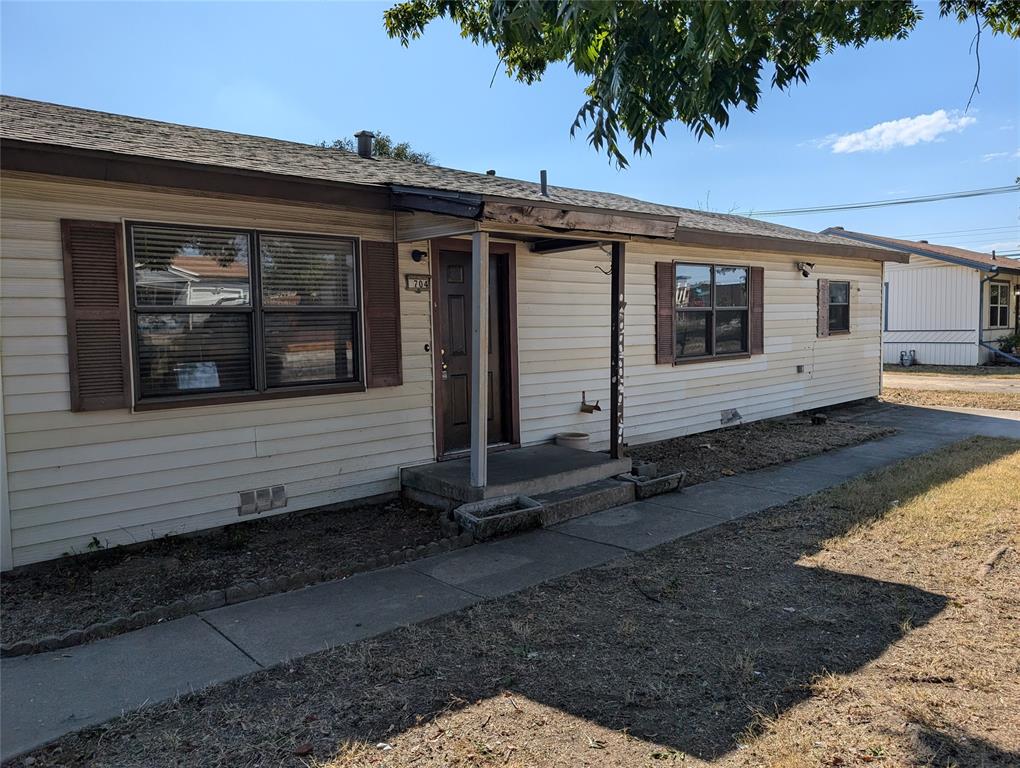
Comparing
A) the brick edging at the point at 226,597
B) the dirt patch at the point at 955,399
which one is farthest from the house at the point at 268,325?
the dirt patch at the point at 955,399

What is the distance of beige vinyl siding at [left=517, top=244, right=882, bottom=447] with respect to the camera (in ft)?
25.0

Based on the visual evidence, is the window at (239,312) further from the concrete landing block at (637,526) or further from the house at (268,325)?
the concrete landing block at (637,526)

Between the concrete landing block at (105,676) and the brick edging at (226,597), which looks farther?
the brick edging at (226,597)

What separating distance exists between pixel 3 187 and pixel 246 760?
3900 mm

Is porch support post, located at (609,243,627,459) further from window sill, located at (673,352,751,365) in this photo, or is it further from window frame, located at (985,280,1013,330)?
window frame, located at (985,280,1013,330)

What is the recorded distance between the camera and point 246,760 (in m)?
2.69

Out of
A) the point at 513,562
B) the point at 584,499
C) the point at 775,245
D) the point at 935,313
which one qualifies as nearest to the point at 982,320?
the point at 935,313

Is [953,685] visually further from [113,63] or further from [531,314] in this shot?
[113,63]

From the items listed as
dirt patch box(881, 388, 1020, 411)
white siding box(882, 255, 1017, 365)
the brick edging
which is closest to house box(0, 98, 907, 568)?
the brick edging

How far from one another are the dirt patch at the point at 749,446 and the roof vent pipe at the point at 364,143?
4.82 metres

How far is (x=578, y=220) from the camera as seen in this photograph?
5855 mm

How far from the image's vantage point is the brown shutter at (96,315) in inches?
183

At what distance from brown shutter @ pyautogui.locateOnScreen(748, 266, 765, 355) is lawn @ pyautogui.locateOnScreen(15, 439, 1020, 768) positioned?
558 cm

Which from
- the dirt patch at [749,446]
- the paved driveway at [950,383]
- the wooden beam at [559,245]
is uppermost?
the wooden beam at [559,245]
